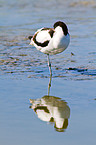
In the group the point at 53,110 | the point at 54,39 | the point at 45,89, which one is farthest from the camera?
the point at 54,39

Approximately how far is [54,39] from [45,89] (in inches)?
53.8

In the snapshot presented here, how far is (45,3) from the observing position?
19.1 metres

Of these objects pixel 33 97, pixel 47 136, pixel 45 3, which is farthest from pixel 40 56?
pixel 45 3

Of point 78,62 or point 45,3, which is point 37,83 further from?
point 45,3

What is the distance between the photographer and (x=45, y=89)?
282 inches

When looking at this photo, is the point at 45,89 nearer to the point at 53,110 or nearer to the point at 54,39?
the point at 53,110

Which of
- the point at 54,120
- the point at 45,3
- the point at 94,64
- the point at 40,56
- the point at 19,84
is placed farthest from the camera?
the point at 45,3

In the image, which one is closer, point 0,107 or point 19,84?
point 0,107

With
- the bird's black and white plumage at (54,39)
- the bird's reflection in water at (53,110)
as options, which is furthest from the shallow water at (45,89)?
the bird's black and white plumage at (54,39)

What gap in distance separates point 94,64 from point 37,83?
77.8 inches

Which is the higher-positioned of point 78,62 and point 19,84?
point 78,62

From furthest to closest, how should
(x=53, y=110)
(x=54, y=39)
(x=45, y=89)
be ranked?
(x=54, y=39), (x=45, y=89), (x=53, y=110)

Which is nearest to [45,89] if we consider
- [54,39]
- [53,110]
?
[53,110]

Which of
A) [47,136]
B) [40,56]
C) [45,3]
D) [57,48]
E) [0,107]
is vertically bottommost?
[47,136]
